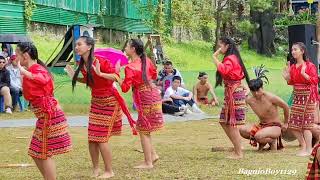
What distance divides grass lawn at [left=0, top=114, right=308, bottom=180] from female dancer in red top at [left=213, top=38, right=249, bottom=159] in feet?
1.07

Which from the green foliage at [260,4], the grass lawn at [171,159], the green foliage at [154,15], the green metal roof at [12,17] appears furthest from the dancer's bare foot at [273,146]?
the green foliage at [260,4]

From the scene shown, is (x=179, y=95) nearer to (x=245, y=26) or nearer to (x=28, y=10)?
(x=28, y=10)

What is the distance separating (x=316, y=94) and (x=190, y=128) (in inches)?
158

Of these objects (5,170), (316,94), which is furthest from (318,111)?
(5,170)

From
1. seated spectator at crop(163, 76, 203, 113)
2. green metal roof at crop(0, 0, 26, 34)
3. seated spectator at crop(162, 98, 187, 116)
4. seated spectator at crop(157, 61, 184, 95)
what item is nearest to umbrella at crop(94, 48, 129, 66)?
seated spectator at crop(162, 98, 187, 116)

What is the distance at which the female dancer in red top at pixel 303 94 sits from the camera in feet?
27.5

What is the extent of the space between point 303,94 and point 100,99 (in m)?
2.72

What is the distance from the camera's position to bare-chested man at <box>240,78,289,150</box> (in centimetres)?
882

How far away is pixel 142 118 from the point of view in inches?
300

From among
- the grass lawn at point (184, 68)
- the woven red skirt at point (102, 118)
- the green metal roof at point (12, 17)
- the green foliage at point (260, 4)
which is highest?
the green foliage at point (260, 4)

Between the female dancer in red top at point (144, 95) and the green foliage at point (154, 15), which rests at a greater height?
the green foliage at point (154, 15)

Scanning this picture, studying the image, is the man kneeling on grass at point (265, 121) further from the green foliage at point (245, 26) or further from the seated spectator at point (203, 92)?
the green foliage at point (245, 26)

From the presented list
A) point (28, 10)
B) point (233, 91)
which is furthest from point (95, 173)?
point (28, 10)

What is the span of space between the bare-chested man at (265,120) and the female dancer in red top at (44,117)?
10.9 ft
